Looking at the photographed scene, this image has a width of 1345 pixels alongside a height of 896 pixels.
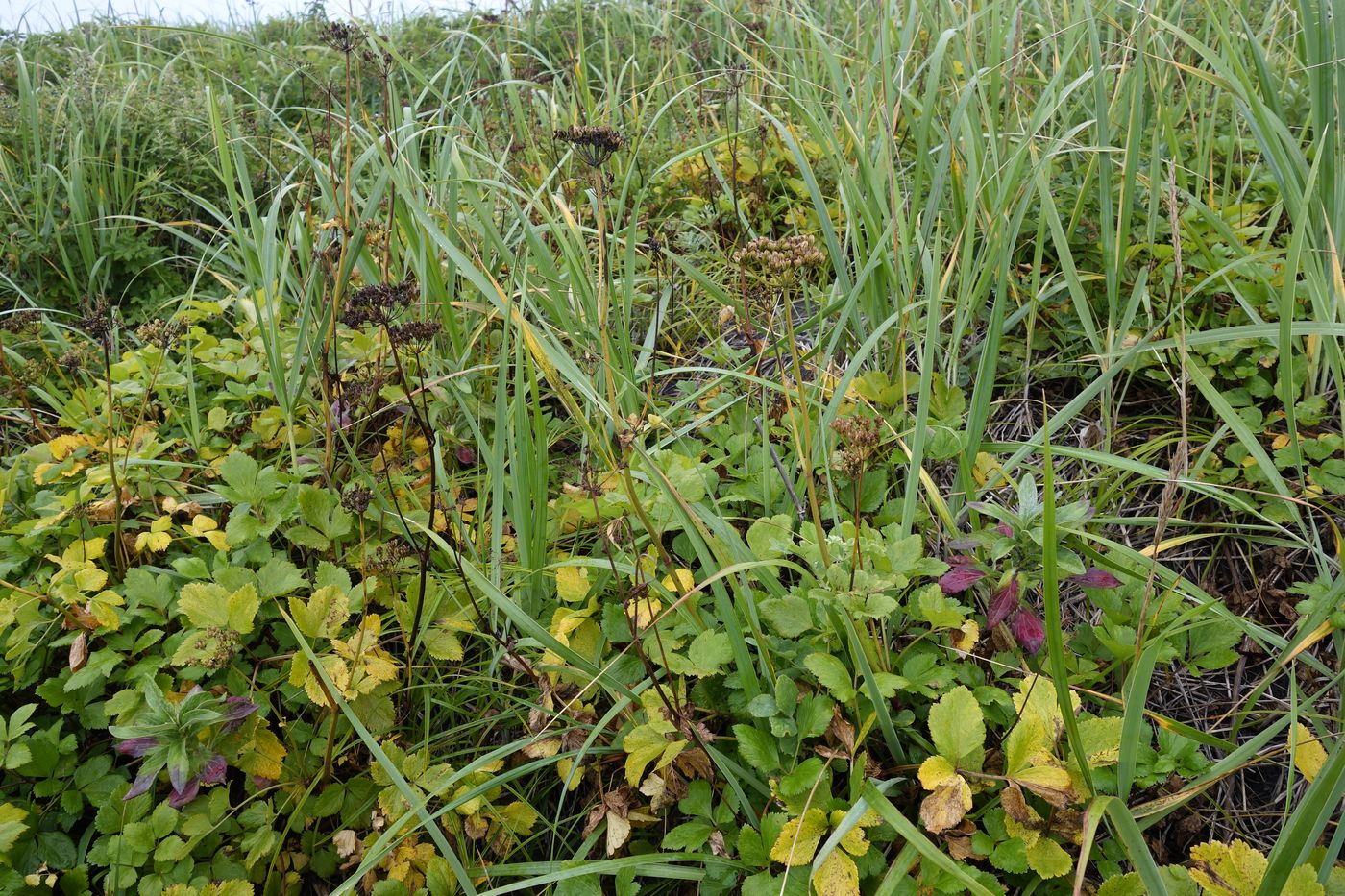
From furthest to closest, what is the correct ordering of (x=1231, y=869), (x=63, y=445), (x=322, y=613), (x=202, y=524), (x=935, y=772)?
(x=63, y=445)
(x=202, y=524)
(x=322, y=613)
(x=935, y=772)
(x=1231, y=869)

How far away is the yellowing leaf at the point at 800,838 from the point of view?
116 cm

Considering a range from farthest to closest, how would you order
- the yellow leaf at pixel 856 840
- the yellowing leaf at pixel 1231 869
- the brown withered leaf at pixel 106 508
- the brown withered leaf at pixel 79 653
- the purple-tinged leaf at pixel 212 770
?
the brown withered leaf at pixel 106 508 < the brown withered leaf at pixel 79 653 < the purple-tinged leaf at pixel 212 770 < the yellow leaf at pixel 856 840 < the yellowing leaf at pixel 1231 869

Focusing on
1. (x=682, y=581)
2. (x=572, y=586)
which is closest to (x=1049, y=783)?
(x=682, y=581)

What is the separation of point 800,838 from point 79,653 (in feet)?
4.35

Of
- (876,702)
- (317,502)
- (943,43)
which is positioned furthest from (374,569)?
(943,43)

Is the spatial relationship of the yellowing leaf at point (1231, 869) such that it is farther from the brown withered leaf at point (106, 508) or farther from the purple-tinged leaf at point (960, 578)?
the brown withered leaf at point (106, 508)

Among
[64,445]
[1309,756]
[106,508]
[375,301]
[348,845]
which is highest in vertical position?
[375,301]

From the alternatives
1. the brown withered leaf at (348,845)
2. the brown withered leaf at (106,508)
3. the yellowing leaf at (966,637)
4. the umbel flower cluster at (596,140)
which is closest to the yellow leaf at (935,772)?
the yellowing leaf at (966,637)

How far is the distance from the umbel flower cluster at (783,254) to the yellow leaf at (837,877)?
840 millimetres

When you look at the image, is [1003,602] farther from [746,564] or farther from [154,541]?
[154,541]

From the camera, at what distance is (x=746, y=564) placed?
1.23m

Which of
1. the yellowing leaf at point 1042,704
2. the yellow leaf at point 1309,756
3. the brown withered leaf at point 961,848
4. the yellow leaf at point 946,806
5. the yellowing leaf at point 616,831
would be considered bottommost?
the yellowing leaf at point 616,831

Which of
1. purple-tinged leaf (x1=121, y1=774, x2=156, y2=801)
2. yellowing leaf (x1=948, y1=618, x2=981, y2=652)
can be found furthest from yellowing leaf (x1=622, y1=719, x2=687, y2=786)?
purple-tinged leaf (x1=121, y1=774, x2=156, y2=801)

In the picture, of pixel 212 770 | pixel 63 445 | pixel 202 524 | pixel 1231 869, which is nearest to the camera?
pixel 1231 869
